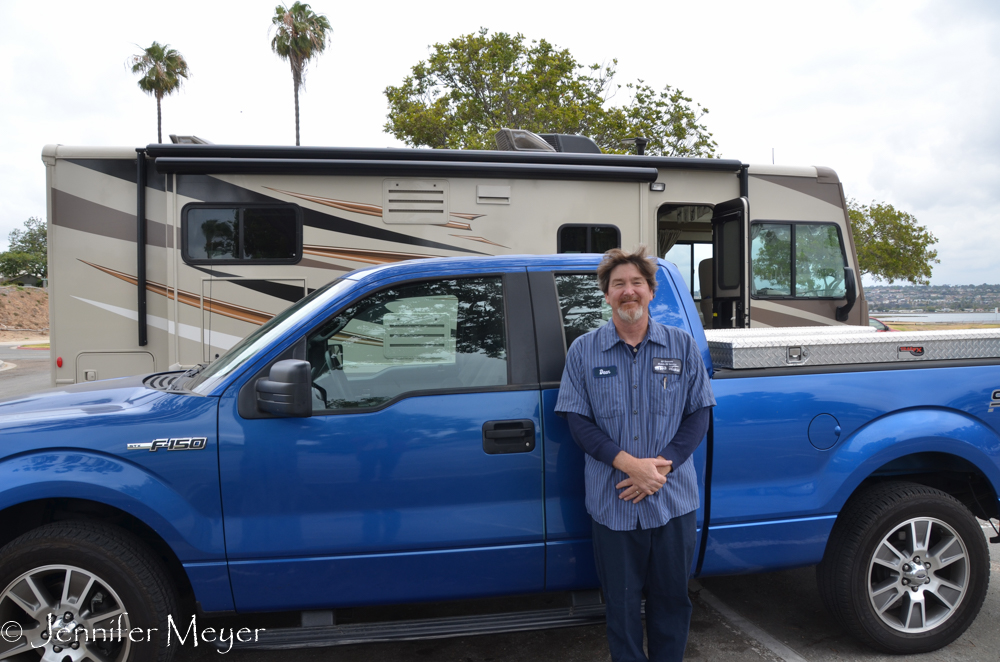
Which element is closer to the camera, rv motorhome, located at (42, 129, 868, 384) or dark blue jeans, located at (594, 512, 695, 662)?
dark blue jeans, located at (594, 512, 695, 662)

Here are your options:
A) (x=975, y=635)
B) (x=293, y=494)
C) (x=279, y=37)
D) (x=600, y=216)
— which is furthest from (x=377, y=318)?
(x=279, y=37)

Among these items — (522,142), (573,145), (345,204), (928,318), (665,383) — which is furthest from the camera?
(928,318)

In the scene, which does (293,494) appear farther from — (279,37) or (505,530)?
(279,37)

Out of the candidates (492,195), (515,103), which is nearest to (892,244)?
(515,103)

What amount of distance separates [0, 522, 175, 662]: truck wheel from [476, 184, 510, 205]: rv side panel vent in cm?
451

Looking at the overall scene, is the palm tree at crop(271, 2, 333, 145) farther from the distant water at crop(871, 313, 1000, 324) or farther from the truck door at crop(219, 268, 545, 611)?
the distant water at crop(871, 313, 1000, 324)

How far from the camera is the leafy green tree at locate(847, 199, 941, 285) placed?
34.2 m

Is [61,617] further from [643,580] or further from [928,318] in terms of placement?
[928,318]

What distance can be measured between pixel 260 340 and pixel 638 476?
1.76 metres

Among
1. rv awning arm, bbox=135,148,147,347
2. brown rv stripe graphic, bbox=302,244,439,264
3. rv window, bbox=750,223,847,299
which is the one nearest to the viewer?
rv awning arm, bbox=135,148,147,347

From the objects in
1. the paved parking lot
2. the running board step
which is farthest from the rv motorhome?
the running board step

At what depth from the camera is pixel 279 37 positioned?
27.1m

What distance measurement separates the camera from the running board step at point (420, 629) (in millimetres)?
2746

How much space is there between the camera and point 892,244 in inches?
1357
